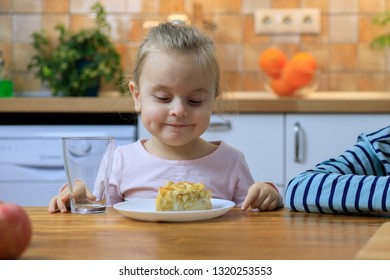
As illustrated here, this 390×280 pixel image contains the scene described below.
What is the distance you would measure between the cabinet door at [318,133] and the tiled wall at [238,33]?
0.61 m

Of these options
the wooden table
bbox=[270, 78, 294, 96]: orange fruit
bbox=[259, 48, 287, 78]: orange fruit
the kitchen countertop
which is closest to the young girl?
the wooden table

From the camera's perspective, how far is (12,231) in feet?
2.33

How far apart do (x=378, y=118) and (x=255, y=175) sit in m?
0.51

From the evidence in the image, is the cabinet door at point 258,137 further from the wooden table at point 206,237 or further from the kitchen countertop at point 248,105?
the wooden table at point 206,237

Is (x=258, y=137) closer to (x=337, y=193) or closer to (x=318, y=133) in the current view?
(x=318, y=133)

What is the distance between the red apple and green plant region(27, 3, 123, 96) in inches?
83.4

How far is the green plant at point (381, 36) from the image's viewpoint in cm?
291

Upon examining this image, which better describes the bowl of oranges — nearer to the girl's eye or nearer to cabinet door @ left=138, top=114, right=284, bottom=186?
cabinet door @ left=138, top=114, right=284, bottom=186

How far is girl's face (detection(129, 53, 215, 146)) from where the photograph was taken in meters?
1.34

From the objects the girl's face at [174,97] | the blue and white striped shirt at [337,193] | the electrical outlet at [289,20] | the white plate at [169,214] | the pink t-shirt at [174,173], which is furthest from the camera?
the electrical outlet at [289,20]

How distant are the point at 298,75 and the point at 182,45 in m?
1.40

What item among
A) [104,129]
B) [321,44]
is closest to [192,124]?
[104,129]

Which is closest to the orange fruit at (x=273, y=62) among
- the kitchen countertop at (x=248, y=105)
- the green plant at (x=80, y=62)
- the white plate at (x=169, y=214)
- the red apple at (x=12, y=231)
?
the kitchen countertop at (x=248, y=105)
